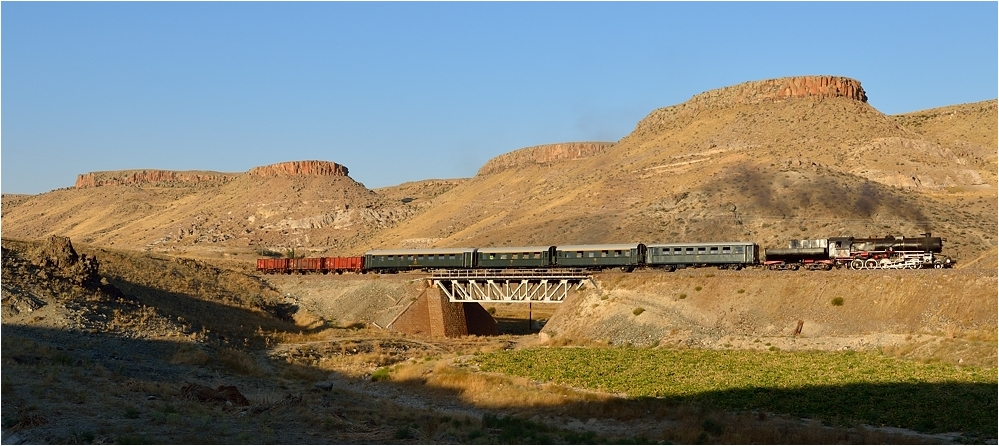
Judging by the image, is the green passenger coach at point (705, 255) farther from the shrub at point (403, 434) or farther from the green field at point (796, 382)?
the shrub at point (403, 434)

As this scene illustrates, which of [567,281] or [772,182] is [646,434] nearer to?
[567,281]

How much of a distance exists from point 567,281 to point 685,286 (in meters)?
9.80

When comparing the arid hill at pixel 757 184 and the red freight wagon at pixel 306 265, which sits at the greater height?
the arid hill at pixel 757 184

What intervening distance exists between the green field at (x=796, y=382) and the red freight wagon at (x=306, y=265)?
126 ft

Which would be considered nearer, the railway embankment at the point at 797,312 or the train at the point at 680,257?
the railway embankment at the point at 797,312

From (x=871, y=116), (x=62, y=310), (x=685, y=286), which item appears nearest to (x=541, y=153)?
(x=871, y=116)

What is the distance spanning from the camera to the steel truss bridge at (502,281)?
6378cm

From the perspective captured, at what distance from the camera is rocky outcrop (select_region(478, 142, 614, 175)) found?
181 meters

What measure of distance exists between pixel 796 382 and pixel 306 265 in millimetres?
57145

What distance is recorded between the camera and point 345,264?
273 ft

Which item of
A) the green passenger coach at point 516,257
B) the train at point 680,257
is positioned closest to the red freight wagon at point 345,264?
the train at point 680,257

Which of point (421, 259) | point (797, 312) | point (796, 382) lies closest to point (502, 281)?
point (421, 259)

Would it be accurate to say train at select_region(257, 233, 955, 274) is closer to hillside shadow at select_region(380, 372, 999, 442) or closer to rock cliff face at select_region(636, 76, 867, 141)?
hillside shadow at select_region(380, 372, 999, 442)

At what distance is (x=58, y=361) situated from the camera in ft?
118
